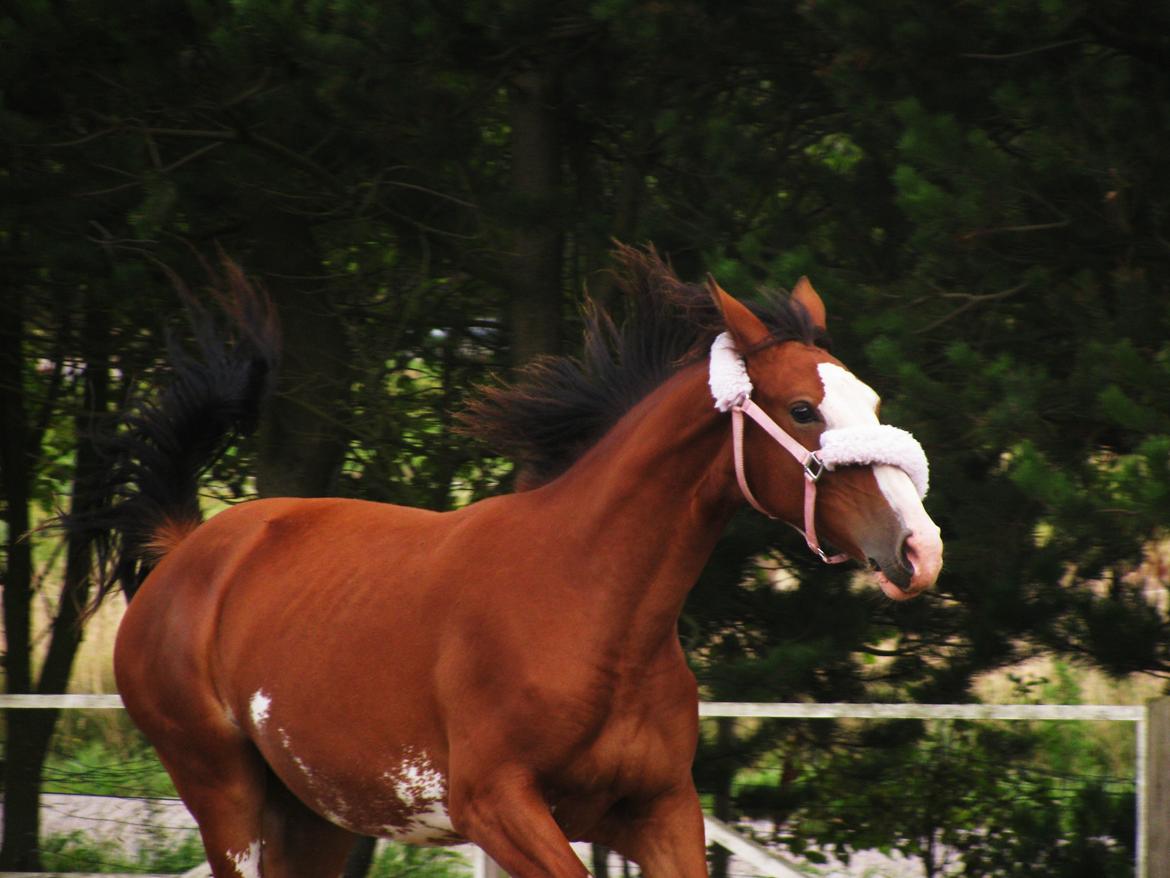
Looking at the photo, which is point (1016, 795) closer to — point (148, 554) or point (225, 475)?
point (148, 554)

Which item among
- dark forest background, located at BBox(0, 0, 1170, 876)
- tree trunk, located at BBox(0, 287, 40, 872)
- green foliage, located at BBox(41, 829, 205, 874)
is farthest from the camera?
tree trunk, located at BBox(0, 287, 40, 872)

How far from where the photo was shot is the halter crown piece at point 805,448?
9.20 feet

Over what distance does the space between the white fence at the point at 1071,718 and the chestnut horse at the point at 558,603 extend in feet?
3.61

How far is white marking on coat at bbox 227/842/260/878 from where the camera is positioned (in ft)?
13.6

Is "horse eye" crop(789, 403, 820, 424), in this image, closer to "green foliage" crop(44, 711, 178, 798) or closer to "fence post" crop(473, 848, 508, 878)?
"fence post" crop(473, 848, 508, 878)

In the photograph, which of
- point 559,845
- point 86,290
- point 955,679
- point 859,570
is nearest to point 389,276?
point 86,290

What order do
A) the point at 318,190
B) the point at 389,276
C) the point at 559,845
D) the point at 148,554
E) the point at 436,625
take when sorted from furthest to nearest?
the point at 389,276 < the point at 318,190 < the point at 148,554 < the point at 436,625 < the point at 559,845

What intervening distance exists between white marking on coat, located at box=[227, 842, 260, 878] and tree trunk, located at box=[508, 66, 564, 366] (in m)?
2.23

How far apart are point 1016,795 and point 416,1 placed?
350 centimetres

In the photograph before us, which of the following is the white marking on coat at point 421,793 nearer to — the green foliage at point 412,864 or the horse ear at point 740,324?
the horse ear at point 740,324

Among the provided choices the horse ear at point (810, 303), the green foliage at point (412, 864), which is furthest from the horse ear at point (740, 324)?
the green foliage at point (412, 864)

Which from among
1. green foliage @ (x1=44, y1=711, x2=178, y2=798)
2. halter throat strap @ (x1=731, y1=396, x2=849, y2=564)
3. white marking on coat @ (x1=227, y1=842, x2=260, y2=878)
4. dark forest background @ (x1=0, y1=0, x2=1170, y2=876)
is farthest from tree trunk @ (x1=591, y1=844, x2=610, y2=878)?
halter throat strap @ (x1=731, y1=396, x2=849, y2=564)

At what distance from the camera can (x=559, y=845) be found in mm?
3082

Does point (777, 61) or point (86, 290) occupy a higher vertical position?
point (777, 61)
